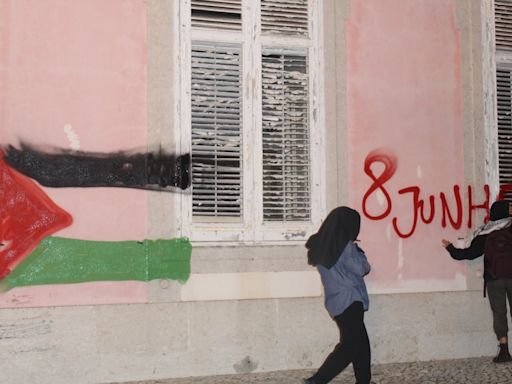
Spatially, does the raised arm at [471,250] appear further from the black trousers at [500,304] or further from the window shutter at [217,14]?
the window shutter at [217,14]

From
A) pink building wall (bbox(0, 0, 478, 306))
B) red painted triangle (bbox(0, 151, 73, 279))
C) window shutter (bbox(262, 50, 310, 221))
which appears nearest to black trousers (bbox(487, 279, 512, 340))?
pink building wall (bbox(0, 0, 478, 306))

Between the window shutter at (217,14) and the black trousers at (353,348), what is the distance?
3122 millimetres

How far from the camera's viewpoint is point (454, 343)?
744 centimetres

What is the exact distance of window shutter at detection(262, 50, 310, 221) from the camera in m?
7.22

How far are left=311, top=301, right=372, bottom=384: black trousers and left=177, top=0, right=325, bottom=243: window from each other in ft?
5.20

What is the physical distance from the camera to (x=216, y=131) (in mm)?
7047

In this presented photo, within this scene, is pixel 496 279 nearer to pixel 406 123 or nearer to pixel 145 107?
pixel 406 123

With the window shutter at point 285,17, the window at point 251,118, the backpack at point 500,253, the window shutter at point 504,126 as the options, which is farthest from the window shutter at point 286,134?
the window shutter at point 504,126

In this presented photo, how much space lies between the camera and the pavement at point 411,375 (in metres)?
6.37

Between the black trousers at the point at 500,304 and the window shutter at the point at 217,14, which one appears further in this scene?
the black trousers at the point at 500,304

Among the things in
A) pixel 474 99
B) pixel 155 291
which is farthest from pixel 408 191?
pixel 155 291

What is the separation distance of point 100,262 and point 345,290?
2.26 metres

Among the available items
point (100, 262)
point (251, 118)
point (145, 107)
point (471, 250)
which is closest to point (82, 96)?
point (145, 107)

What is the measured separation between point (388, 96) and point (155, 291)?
312 cm
